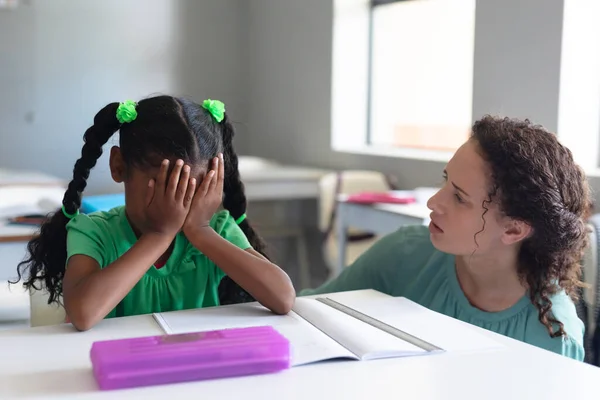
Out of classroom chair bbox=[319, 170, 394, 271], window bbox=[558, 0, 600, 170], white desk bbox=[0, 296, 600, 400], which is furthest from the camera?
classroom chair bbox=[319, 170, 394, 271]

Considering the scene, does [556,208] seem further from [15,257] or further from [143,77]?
[143,77]

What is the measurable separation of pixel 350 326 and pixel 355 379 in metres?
0.20

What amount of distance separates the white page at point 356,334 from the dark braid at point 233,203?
30 cm

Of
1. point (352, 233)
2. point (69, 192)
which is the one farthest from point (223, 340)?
point (352, 233)

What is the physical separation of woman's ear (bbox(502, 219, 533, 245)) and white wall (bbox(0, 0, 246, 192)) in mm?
3431

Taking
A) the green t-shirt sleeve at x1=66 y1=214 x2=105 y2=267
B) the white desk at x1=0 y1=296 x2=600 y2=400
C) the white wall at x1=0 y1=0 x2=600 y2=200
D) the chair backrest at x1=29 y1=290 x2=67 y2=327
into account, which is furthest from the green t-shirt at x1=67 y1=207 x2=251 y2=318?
the white wall at x1=0 y1=0 x2=600 y2=200

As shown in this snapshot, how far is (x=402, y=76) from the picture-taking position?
4020 mm

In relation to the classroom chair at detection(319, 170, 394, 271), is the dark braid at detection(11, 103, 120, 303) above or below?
above

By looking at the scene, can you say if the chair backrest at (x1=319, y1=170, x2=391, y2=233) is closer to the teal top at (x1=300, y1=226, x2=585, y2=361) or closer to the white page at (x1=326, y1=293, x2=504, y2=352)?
the teal top at (x1=300, y1=226, x2=585, y2=361)

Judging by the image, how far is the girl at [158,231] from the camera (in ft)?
3.75

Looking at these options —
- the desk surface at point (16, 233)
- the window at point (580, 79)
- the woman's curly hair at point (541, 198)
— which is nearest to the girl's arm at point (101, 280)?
the woman's curly hair at point (541, 198)

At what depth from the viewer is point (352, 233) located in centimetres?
349

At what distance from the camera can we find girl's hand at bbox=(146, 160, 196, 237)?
1194mm

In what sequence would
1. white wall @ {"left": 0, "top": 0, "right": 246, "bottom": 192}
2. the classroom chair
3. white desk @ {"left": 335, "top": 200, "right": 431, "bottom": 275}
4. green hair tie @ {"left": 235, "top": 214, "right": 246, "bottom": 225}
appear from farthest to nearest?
1. white wall @ {"left": 0, "top": 0, "right": 246, "bottom": 192}
2. the classroom chair
3. white desk @ {"left": 335, "top": 200, "right": 431, "bottom": 275}
4. green hair tie @ {"left": 235, "top": 214, "right": 246, "bottom": 225}
